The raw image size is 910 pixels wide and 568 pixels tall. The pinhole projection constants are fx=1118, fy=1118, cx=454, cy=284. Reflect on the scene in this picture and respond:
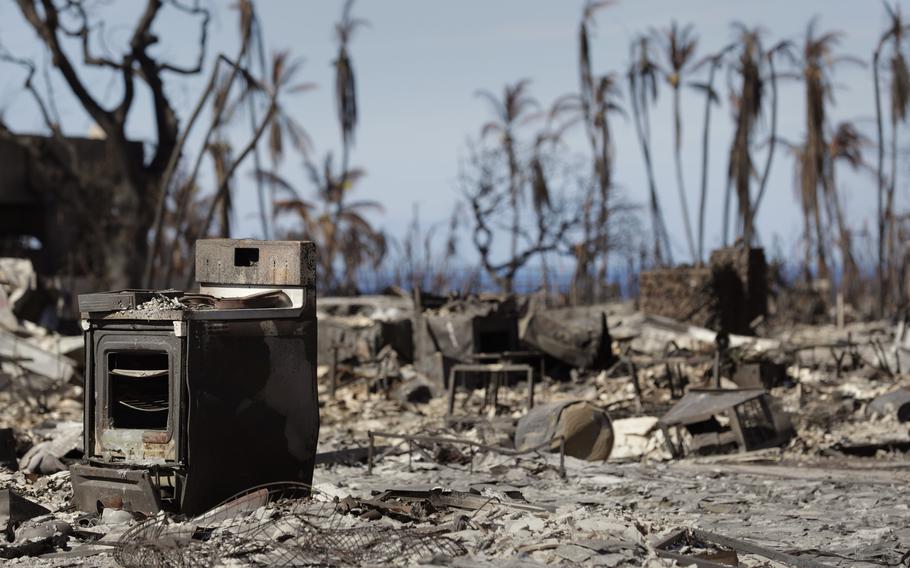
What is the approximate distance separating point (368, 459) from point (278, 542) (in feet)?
13.1

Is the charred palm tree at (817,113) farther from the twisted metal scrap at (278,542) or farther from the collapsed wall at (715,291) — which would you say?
the twisted metal scrap at (278,542)

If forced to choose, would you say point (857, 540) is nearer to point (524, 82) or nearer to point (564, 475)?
point (564, 475)

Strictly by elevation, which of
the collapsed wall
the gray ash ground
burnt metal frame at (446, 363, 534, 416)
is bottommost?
the gray ash ground

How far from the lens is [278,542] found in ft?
20.1

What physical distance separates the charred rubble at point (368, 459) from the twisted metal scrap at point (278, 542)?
2 cm

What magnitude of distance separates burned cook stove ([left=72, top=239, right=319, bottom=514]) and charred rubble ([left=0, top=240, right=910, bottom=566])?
1 cm

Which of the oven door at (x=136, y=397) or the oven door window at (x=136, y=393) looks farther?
the oven door window at (x=136, y=393)

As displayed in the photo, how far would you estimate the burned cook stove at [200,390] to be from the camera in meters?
7.19

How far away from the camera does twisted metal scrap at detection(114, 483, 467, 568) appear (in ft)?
19.1

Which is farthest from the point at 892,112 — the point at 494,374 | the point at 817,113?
the point at 494,374

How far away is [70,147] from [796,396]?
17.5m

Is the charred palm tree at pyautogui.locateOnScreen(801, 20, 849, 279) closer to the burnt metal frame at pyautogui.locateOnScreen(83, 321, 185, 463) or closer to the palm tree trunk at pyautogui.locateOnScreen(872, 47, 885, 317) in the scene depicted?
the palm tree trunk at pyautogui.locateOnScreen(872, 47, 885, 317)

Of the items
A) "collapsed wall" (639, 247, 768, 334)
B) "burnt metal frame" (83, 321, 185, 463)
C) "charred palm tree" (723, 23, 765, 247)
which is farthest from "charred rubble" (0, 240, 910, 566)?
"charred palm tree" (723, 23, 765, 247)

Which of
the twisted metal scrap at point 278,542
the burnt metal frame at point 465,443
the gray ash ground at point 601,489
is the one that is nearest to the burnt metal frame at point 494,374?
the gray ash ground at point 601,489
